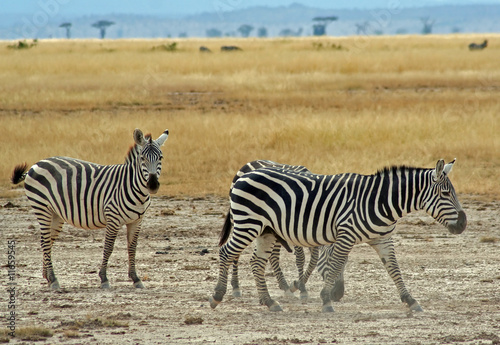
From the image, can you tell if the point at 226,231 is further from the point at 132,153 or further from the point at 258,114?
the point at 258,114

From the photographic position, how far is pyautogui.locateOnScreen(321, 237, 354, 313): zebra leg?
646cm

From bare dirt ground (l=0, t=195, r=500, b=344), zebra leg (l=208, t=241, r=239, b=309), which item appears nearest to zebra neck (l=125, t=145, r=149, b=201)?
bare dirt ground (l=0, t=195, r=500, b=344)

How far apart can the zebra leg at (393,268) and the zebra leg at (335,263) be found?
37 cm

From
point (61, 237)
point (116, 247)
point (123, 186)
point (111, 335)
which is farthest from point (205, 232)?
point (111, 335)

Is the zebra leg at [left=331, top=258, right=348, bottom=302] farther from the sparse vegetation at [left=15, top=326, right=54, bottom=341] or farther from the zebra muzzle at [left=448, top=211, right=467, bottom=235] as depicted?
the sparse vegetation at [left=15, top=326, right=54, bottom=341]

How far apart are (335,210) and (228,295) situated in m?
1.62

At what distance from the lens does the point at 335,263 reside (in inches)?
256

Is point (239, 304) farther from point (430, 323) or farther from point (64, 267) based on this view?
point (64, 267)

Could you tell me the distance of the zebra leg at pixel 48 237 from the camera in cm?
749

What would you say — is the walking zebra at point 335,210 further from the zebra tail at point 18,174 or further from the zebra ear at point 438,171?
the zebra tail at point 18,174

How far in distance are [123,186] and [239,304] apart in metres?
1.77

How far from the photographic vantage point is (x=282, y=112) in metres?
20.0

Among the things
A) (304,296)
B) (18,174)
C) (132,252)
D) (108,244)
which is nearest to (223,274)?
(304,296)

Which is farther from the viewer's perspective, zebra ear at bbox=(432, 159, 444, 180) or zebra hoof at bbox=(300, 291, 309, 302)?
zebra hoof at bbox=(300, 291, 309, 302)
